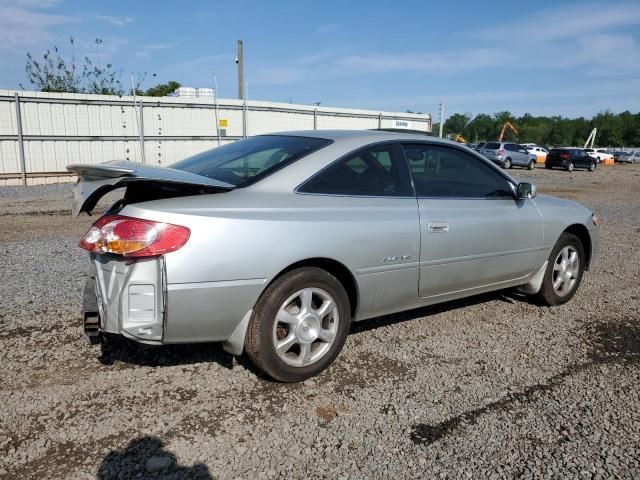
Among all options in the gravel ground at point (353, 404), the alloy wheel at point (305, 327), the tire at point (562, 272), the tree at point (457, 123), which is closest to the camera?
the gravel ground at point (353, 404)

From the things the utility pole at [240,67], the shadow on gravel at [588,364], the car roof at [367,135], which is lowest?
the shadow on gravel at [588,364]

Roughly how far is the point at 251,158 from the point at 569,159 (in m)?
33.7

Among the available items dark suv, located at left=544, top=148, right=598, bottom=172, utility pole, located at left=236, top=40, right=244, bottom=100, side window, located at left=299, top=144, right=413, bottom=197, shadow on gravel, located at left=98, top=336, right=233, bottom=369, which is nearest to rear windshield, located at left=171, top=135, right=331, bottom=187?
side window, located at left=299, top=144, right=413, bottom=197

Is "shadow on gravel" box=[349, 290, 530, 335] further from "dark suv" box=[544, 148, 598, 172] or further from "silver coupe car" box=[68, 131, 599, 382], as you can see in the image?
"dark suv" box=[544, 148, 598, 172]

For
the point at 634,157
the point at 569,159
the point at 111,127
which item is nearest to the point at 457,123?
the point at 634,157

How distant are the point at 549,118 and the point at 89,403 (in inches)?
5389

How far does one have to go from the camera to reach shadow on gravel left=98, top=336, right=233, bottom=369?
3.42 metres

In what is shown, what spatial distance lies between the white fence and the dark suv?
64.5ft

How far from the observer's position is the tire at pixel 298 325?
2.96 metres

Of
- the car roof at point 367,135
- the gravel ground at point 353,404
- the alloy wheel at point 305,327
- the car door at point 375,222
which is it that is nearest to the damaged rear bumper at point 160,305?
the alloy wheel at point 305,327

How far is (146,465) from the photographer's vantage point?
7.77 feet

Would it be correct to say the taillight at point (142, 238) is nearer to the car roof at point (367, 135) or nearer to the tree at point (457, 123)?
the car roof at point (367, 135)

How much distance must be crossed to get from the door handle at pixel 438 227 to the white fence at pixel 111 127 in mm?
14797

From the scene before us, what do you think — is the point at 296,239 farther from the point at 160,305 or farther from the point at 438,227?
the point at 438,227
